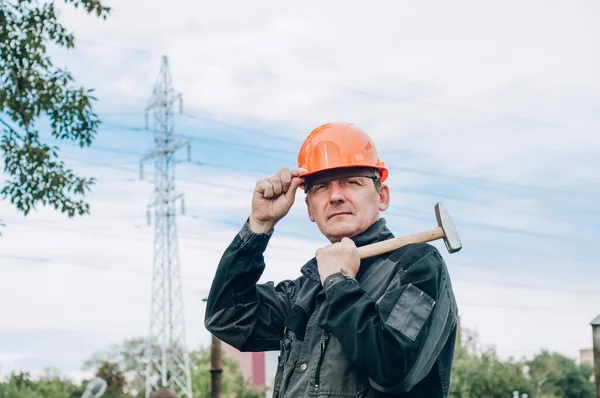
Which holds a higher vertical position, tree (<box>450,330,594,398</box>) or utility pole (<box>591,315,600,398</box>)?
tree (<box>450,330,594,398</box>)

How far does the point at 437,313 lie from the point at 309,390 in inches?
22.1

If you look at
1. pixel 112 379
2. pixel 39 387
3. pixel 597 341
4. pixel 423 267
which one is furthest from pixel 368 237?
pixel 112 379

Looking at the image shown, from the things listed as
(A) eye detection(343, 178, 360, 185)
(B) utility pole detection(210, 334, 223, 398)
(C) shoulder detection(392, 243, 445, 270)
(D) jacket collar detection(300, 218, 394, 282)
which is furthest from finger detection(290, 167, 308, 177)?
(B) utility pole detection(210, 334, 223, 398)

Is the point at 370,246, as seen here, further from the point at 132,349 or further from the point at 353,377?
the point at 132,349

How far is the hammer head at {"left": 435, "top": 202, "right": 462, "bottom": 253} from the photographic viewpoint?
3.74 metres

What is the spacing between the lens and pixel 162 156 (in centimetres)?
3638

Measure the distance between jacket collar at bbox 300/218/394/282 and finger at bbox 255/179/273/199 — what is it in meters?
0.33

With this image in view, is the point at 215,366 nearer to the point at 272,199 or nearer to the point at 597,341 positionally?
the point at 597,341

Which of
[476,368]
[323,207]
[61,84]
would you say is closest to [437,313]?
[323,207]

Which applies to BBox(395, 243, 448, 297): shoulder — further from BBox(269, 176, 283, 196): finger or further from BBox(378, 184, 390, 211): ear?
BBox(269, 176, 283, 196): finger

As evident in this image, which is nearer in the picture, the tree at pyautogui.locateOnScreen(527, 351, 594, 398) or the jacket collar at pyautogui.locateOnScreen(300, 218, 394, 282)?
the jacket collar at pyautogui.locateOnScreen(300, 218, 394, 282)

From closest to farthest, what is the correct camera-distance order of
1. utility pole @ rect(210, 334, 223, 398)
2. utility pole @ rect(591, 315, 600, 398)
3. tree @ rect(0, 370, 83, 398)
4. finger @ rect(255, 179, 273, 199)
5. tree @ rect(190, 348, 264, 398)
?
finger @ rect(255, 179, 273, 199)
utility pole @ rect(591, 315, 600, 398)
utility pole @ rect(210, 334, 223, 398)
tree @ rect(0, 370, 83, 398)
tree @ rect(190, 348, 264, 398)

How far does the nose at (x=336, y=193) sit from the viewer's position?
375 centimetres

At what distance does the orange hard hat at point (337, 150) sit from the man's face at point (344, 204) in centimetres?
5
